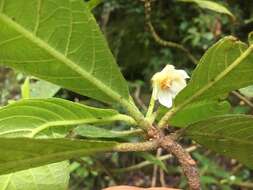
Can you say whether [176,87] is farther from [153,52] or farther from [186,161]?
[153,52]

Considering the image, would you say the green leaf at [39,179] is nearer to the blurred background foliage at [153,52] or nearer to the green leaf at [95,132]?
the green leaf at [95,132]

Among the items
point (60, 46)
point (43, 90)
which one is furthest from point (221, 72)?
point (43, 90)

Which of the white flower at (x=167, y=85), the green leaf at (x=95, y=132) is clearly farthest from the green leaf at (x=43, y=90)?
the white flower at (x=167, y=85)

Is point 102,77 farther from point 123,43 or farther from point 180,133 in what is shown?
point 123,43

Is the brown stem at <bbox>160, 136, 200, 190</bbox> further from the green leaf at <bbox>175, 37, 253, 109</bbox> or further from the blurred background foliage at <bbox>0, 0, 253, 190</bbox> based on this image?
the blurred background foliage at <bbox>0, 0, 253, 190</bbox>

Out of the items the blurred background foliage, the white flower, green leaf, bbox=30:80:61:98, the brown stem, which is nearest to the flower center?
the white flower
